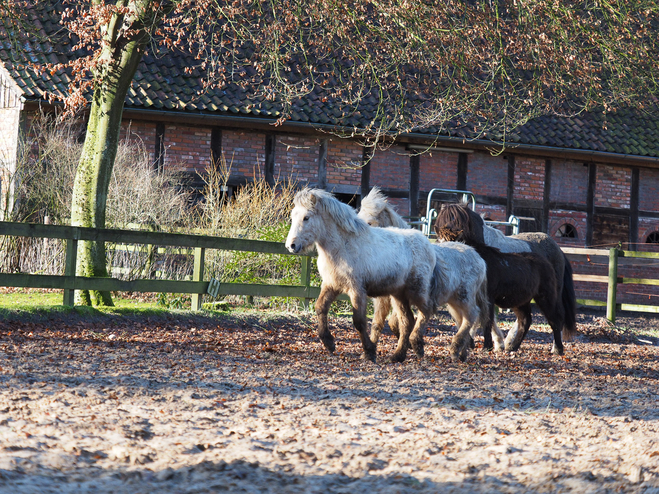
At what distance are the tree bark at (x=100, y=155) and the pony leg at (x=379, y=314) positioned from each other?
4.25 metres

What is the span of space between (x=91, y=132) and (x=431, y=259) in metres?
5.40

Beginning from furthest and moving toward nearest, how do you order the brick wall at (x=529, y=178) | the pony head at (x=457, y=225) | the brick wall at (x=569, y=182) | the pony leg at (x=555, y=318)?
the brick wall at (x=569, y=182)
the brick wall at (x=529, y=178)
the pony leg at (x=555, y=318)
the pony head at (x=457, y=225)

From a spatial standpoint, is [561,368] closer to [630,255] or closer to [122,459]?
[122,459]

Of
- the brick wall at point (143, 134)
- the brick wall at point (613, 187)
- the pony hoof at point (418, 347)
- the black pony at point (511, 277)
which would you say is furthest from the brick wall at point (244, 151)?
the pony hoof at point (418, 347)

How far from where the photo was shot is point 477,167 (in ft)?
66.2

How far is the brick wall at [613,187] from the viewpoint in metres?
21.5

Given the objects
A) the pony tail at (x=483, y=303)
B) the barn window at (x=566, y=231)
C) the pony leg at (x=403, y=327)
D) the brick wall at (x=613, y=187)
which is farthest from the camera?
the brick wall at (x=613, y=187)

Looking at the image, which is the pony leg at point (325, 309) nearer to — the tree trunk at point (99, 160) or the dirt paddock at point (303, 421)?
the dirt paddock at point (303, 421)

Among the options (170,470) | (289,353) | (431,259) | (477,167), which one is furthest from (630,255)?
(170,470)

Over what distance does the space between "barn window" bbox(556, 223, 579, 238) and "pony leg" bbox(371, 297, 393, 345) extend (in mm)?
13850

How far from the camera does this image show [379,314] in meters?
8.42

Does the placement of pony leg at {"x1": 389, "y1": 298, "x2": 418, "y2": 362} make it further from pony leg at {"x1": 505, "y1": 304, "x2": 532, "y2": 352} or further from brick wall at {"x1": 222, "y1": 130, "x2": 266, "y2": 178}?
brick wall at {"x1": 222, "y1": 130, "x2": 266, "y2": 178}

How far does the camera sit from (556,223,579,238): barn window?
21312 millimetres

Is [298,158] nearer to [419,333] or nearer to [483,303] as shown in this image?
[483,303]
